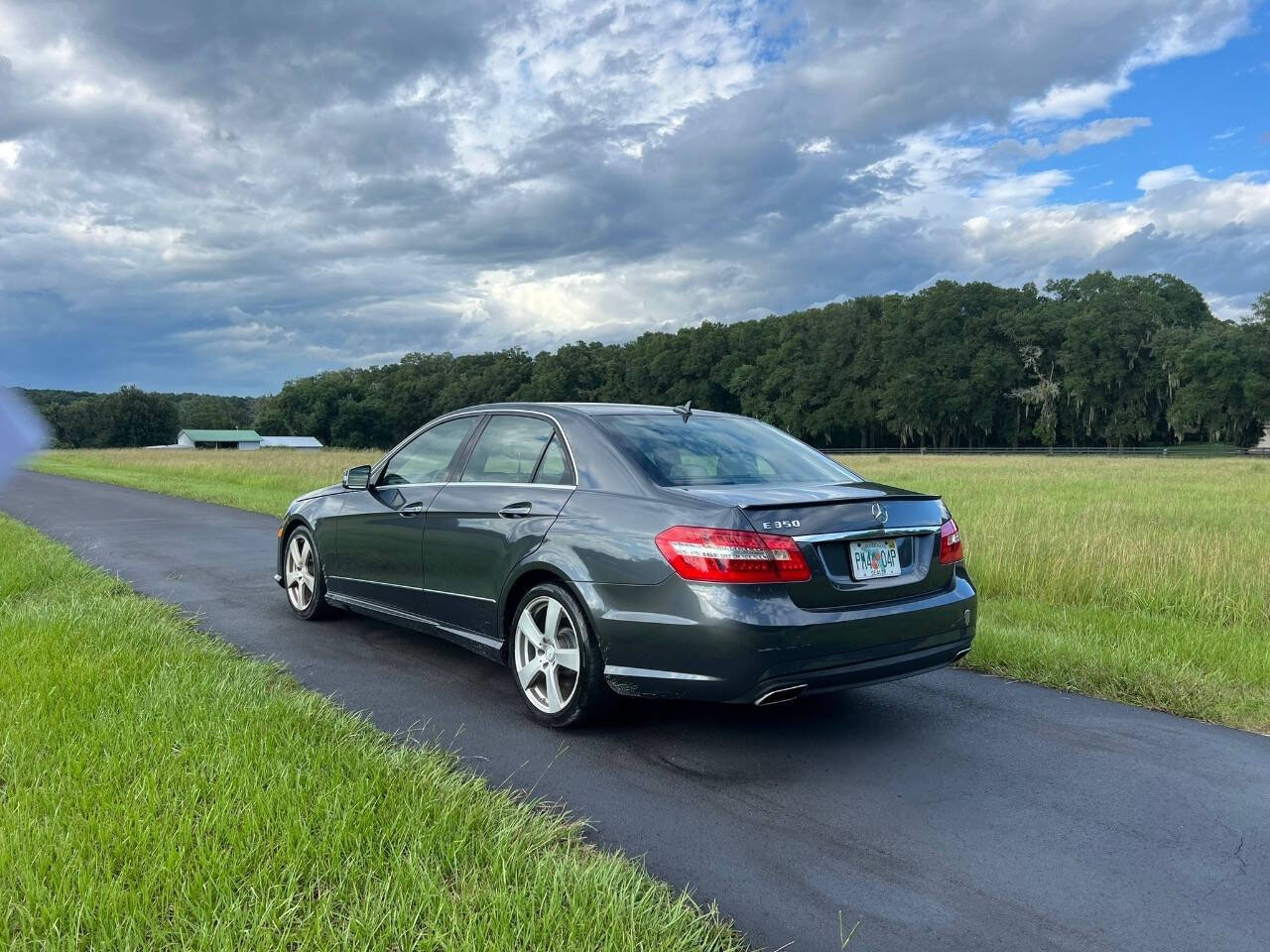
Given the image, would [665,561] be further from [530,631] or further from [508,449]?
[508,449]

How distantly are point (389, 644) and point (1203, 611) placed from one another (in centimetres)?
598

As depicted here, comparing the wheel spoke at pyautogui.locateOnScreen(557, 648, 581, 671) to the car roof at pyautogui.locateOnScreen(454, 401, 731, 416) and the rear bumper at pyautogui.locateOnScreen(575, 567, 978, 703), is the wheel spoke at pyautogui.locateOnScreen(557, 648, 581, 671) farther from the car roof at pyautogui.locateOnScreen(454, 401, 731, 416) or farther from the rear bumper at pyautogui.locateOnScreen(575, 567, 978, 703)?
the car roof at pyautogui.locateOnScreen(454, 401, 731, 416)

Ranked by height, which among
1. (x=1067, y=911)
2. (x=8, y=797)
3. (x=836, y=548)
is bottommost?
(x=1067, y=911)

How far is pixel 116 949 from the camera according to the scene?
239cm

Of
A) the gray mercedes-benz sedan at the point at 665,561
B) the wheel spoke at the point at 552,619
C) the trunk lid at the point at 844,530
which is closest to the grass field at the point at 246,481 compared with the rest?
the gray mercedes-benz sedan at the point at 665,561

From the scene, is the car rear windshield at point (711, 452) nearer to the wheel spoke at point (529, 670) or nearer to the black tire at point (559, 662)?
the black tire at point (559, 662)

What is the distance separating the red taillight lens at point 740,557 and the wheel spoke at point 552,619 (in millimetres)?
810

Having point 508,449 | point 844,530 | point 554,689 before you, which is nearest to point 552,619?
point 554,689

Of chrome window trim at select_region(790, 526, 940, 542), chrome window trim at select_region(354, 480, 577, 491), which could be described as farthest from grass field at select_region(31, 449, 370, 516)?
chrome window trim at select_region(790, 526, 940, 542)

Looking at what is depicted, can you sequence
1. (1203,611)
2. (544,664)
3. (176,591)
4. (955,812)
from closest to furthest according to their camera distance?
(955,812) → (544,664) → (1203,611) → (176,591)

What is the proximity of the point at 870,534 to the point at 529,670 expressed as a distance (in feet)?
5.91

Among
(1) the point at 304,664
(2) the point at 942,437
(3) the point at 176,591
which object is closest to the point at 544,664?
(1) the point at 304,664

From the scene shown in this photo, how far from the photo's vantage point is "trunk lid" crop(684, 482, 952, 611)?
13.1 ft

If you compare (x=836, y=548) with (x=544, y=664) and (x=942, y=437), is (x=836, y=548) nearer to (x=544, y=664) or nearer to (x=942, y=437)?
(x=544, y=664)
